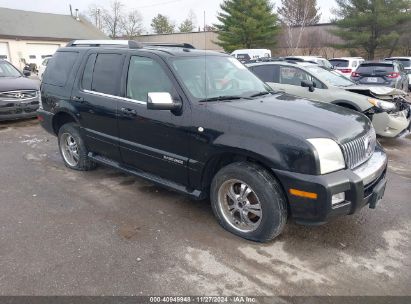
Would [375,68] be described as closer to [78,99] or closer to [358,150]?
[358,150]

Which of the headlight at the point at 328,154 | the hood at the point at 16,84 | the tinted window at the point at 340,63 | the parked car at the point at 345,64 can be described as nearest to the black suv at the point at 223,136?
the headlight at the point at 328,154

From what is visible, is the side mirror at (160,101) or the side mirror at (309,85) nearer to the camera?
the side mirror at (160,101)

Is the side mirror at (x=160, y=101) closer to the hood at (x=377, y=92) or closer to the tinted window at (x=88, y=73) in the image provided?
the tinted window at (x=88, y=73)

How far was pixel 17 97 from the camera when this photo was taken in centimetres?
893

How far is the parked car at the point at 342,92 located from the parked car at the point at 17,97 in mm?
5734

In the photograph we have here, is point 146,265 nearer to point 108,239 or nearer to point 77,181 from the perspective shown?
point 108,239

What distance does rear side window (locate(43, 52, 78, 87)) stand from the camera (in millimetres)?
5258

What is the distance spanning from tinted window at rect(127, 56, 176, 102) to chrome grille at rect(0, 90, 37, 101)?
5899mm

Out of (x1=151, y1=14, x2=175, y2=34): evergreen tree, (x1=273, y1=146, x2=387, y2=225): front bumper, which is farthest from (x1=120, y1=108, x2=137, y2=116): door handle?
(x1=151, y1=14, x2=175, y2=34): evergreen tree

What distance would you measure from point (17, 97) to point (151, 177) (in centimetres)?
639

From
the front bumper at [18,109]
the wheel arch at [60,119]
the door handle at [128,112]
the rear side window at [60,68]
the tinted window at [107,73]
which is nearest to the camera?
the door handle at [128,112]

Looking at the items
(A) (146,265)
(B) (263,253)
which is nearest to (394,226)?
(B) (263,253)

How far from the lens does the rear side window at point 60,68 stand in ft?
17.3

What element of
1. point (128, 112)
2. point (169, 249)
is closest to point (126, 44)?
point (128, 112)
